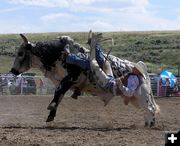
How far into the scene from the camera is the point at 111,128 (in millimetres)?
11820

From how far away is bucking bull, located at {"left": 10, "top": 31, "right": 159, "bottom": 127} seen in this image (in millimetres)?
12016

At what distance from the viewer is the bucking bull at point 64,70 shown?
39.4 feet

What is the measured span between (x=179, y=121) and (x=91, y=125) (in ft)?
8.50

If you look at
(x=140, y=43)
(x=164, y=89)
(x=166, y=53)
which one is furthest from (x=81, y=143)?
(x=140, y=43)

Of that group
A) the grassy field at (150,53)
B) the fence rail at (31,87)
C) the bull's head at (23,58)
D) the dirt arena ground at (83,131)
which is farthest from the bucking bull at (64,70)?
the grassy field at (150,53)

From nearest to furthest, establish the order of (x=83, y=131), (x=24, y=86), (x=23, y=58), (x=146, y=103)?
1. (x=83, y=131)
2. (x=146, y=103)
3. (x=23, y=58)
4. (x=24, y=86)

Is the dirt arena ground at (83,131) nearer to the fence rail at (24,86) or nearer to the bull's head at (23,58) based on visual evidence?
the bull's head at (23,58)

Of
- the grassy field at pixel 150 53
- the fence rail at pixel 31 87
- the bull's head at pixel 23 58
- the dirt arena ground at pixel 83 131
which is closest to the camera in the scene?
the dirt arena ground at pixel 83 131

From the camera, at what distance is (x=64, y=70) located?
1212 cm

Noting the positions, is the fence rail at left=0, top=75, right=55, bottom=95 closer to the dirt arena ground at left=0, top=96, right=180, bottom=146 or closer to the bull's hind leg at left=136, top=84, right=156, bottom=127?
the dirt arena ground at left=0, top=96, right=180, bottom=146

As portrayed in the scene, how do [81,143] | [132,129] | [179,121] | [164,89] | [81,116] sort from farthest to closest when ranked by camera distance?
[164,89], [81,116], [179,121], [132,129], [81,143]

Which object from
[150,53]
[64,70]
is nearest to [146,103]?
[64,70]

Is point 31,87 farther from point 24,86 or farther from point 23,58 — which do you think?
point 23,58

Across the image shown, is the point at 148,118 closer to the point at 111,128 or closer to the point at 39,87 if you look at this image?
the point at 111,128
